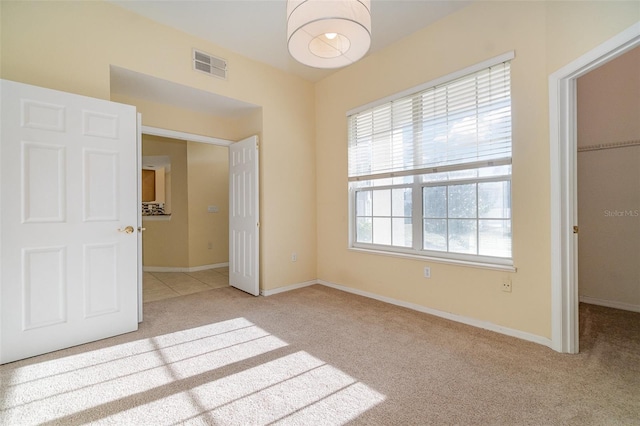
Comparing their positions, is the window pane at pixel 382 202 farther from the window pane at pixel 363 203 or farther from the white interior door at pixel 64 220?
the white interior door at pixel 64 220

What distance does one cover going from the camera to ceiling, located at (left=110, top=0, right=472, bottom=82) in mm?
2721

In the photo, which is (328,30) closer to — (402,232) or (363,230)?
(402,232)

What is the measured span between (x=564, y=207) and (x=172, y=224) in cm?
597

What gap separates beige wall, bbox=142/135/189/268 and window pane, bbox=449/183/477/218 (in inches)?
188

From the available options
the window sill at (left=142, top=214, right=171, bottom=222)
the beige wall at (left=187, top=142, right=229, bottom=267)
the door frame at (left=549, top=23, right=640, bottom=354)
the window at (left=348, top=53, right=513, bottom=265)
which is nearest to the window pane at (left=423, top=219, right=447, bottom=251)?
the window at (left=348, top=53, right=513, bottom=265)

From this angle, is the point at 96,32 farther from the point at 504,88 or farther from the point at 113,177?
the point at 504,88

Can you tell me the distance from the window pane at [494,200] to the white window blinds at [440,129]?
0.22 metres

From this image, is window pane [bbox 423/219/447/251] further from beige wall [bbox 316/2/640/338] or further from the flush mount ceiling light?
the flush mount ceiling light

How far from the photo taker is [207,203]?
19.2 feet

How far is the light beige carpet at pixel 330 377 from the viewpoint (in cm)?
155

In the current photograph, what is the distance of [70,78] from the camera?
8.27ft

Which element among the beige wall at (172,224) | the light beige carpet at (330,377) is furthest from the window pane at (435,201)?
the beige wall at (172,224)

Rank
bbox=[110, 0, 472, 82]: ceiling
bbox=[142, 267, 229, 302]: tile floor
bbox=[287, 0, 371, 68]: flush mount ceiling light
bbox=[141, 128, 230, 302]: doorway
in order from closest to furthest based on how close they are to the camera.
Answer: bbox=[287, 0, 371, 68]: flush mount ceiling light, bbox=[110, 0, 472, 82]: ceiling, bbox=[142, 267, 229, 302]: tile floor, bbox=[141, 128, 230, 302]: doorway

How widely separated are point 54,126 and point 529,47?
13.0 ft
